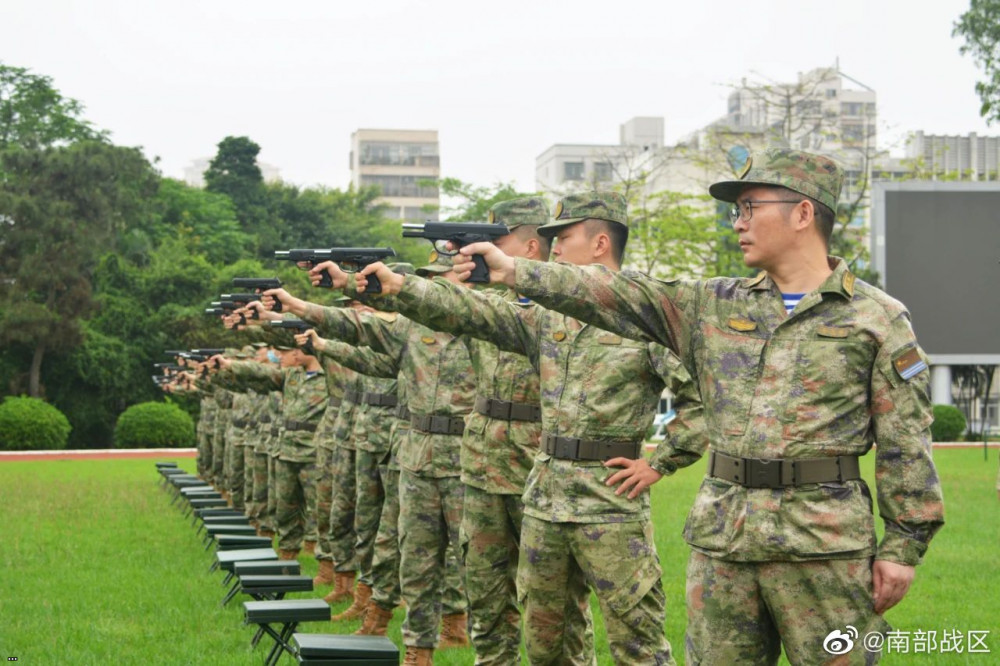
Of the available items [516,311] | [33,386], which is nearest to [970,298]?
[33,386]

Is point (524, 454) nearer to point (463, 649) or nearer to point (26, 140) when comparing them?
point (463, 649)

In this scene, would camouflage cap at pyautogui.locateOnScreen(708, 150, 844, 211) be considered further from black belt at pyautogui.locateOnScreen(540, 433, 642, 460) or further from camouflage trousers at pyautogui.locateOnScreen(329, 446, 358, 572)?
camouflage trousers at pyautogui.locateOnScreen(329, 446, 358, 572)

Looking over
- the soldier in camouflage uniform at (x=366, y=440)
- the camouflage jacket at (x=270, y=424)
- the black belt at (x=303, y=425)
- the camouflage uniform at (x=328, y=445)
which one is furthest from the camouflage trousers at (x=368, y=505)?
the camouflage jacket at (x=270, y=424)

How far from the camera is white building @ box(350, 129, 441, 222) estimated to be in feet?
374

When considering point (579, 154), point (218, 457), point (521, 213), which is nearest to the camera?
point (521, 213)

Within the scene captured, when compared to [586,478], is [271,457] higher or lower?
lower

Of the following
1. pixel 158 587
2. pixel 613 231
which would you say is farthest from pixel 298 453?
pixel 613 231

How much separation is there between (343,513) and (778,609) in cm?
685

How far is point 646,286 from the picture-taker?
4.89 meters

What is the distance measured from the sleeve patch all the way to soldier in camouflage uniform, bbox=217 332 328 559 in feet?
28.2

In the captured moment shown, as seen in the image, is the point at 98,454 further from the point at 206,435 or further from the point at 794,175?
the point at 794,175

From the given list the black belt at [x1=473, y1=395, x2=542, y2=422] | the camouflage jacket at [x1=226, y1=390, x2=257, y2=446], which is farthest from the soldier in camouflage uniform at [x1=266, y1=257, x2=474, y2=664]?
the camouflage jacket at [x1=226, y1=390, x2=257, y2=446]

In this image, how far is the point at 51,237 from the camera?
45.3 metres

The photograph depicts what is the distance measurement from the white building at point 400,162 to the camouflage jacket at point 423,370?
105 metres
